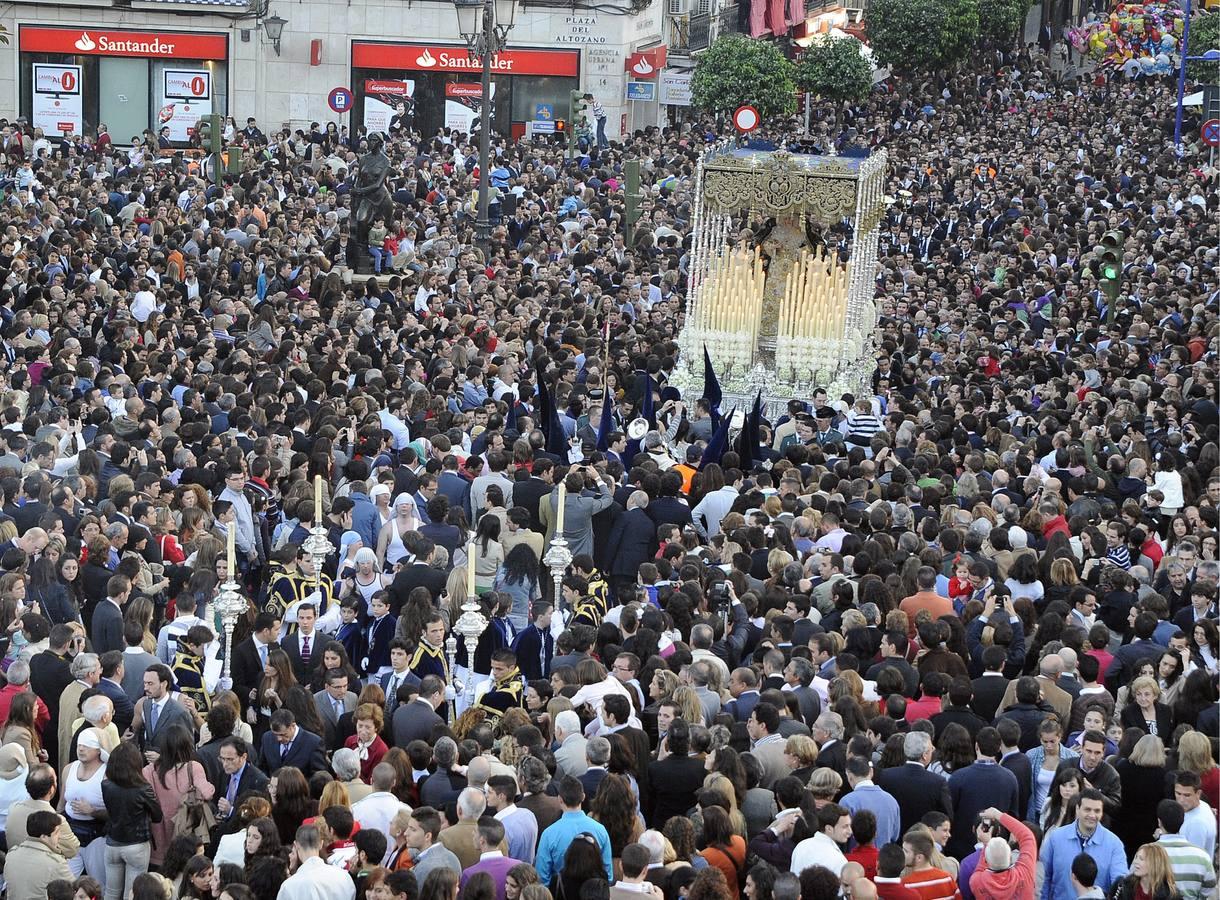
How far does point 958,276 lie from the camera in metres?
28.9

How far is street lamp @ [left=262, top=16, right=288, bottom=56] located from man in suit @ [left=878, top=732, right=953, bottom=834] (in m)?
35.9

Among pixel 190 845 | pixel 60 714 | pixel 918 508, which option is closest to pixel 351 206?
pixel 918 508

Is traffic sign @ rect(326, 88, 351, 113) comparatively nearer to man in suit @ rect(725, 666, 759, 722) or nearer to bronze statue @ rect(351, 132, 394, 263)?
bronze statue @ rect(351, 132, 394, 263)

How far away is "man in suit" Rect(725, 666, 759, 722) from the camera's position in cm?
1156

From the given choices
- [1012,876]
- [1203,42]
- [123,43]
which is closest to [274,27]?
[123,43]

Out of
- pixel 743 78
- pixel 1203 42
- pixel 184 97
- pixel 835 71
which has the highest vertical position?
pixel 1203 42

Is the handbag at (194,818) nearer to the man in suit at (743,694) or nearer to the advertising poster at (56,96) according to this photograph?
the man in suit at (743,694)

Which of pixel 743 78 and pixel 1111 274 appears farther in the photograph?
pixel 743 78

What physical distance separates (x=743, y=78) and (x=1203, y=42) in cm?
1274

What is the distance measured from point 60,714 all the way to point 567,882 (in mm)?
3312

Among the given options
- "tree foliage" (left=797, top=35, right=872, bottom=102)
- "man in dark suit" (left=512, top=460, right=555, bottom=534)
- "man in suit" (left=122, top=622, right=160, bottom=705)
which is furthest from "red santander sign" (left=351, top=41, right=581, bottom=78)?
"man in suit" (left=122, top=622, right=160, bottom=705)

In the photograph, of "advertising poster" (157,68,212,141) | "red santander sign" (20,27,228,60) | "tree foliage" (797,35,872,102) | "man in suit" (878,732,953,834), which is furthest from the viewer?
"tree foliage" (797,35,872,102)

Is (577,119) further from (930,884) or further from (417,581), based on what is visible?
(930,884)

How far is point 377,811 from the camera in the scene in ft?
32.7
